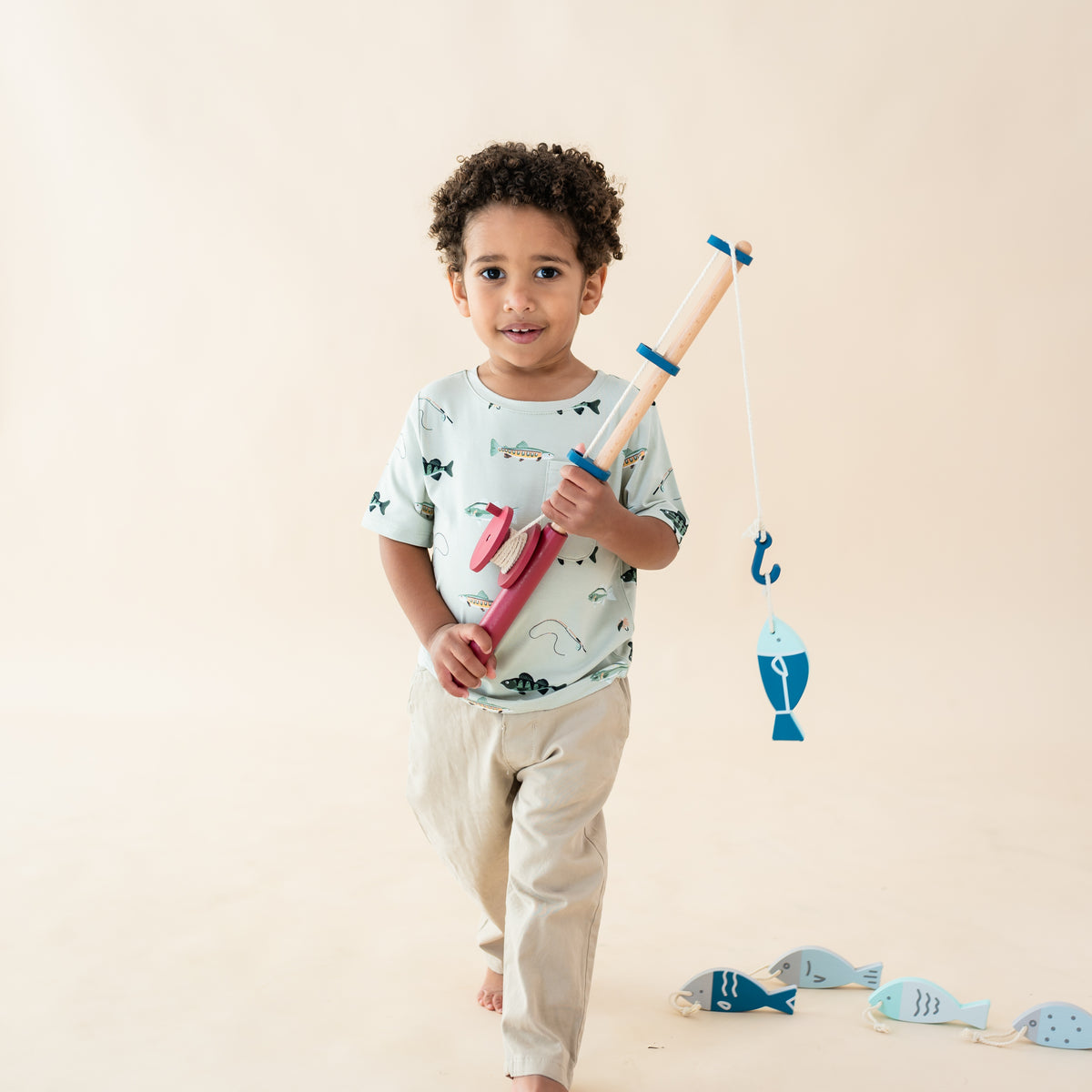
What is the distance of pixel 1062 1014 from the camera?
1487 millimetres

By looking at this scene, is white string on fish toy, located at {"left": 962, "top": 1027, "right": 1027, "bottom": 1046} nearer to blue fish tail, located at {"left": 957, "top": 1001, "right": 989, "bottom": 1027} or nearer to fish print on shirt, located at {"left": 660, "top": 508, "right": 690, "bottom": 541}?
blue fish tail, located at {"left": 957, "top": 1001, "right": 989, "bottom": 1027}

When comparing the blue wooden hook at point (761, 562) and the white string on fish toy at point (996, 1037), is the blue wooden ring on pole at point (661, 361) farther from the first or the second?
the white string on fish toy at point (996, 1037)

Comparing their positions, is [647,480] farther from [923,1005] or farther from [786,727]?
[923,1005]

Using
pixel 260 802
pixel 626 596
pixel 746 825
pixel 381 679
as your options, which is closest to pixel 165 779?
pixel 260 802

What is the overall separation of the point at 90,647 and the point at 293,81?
1606 mm

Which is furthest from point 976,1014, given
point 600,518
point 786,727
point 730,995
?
point 600,518

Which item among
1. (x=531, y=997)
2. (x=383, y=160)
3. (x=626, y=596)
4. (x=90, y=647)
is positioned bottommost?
(x=531, y=997)

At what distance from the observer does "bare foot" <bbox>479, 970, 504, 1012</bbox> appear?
161cm

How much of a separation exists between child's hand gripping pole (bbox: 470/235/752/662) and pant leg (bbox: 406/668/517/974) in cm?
13

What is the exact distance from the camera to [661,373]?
1.34m

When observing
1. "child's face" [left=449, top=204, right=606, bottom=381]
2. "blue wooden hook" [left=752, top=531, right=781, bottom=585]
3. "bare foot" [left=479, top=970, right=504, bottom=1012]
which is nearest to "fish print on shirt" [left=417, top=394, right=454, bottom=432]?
"child's face" [left=449, top=204, right=606, bottom=381]

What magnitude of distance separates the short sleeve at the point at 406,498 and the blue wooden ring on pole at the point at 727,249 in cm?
44

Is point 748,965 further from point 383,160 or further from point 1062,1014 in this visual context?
point 383,160

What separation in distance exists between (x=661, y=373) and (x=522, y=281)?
0.70 ft
